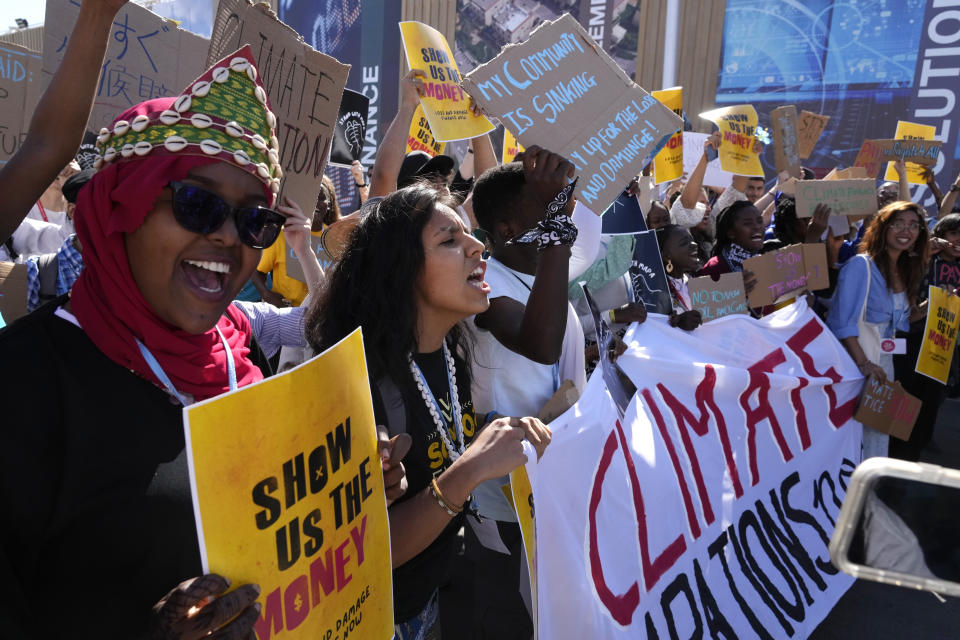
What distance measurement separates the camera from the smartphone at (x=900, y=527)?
66 centimetres

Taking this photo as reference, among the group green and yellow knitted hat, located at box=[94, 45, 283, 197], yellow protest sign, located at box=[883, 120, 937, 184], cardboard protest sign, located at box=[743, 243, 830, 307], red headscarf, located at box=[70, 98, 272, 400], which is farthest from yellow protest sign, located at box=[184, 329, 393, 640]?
yellow protest sign, located at box=[883, 120, 937, 184]

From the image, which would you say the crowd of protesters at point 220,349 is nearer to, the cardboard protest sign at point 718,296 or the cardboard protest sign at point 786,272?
the cardboard protest sign at point 718,296

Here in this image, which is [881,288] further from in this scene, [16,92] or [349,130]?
[16,92]

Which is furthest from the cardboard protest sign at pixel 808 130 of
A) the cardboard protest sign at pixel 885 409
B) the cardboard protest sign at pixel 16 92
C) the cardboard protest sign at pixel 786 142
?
the cardboard protest sign at pixel 16 92

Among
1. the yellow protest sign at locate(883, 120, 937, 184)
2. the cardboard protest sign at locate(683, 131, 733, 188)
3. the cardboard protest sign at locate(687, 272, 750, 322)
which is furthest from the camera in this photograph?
the cardboard protest sign at locate(683, 131, 733, 188)

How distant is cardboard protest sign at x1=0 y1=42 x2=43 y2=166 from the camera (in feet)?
8.51

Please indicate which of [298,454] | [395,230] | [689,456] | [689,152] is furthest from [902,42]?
[298,454]

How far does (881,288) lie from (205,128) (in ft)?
14.8

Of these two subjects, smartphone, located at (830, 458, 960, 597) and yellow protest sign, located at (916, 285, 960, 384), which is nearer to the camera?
smartphone, located at (830, 458, 960, 597)

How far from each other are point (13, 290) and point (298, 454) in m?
1.93

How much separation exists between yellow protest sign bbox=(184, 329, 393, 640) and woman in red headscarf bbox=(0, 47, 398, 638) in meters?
0.06

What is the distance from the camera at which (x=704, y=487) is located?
2748mm

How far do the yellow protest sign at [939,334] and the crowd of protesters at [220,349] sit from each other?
2.67 metres

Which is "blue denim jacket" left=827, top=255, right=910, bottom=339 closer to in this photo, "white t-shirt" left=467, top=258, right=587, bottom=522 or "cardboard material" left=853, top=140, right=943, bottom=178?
"cardboard material" left=853, top=140, right=943, bottom=178
